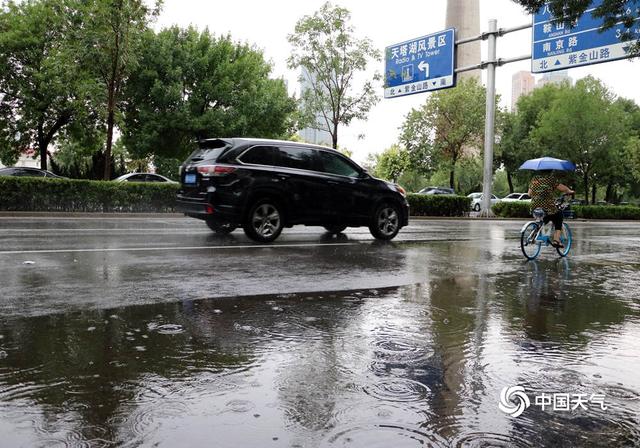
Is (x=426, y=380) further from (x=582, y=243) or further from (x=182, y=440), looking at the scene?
(x=582, y=243)

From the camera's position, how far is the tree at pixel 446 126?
43.2 metres

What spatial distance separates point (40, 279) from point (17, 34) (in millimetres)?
30095

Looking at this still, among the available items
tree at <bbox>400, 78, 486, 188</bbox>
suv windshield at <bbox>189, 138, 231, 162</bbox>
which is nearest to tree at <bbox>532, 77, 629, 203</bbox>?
tree at <bbox>400, 78, 486, 188</bbox>

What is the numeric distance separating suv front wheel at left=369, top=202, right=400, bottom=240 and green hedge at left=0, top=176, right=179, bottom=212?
10760 mm

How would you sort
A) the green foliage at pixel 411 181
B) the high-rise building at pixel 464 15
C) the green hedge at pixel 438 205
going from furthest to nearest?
the high-rise building at pixel 464 15
the green foliage at pixel 411 181
the green hedge at pixel 438 205

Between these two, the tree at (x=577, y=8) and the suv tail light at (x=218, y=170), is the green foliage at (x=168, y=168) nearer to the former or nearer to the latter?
the suv tail light at (x=218, y=170)

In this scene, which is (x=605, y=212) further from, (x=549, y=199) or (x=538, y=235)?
(x=538, y=235)

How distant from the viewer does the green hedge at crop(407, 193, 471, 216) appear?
87.9 feet

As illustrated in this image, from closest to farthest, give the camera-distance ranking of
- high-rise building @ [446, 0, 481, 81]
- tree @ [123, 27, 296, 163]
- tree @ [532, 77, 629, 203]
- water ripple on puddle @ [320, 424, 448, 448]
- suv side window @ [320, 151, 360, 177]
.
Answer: water ripple on puddle @ [320, 424, 448, 448] < suv side window @ [320, 151, 360, 177] < tree @ [123, 27, 296, 163] < tree @ [532, 77, 629, 203] < high-rise building @ [446, 0, 481, 81]

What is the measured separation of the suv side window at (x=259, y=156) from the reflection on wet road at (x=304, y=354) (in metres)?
3.14

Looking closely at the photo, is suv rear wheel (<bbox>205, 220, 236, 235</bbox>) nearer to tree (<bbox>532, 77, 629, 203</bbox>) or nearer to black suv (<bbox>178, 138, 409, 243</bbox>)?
black suv (<bbox>178, 138, 409, 243</bbox>)

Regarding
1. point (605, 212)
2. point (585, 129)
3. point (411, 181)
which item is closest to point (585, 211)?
point (605, 212)

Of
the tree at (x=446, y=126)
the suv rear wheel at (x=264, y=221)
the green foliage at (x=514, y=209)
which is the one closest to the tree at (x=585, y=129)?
the tree at (x=446, y=126)

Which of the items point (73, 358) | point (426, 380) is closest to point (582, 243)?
point (426, 380)
